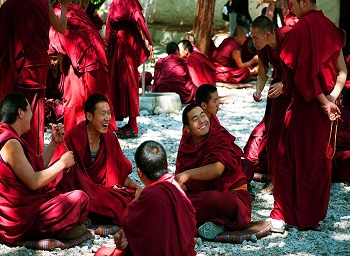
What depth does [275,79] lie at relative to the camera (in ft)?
22.0

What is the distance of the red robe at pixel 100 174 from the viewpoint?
562 cm

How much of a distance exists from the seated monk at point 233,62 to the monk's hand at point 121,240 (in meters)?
9.10

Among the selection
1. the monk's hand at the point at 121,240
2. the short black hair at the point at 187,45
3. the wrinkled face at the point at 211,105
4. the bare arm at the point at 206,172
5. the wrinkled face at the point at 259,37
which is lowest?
the monk's hand at the point at 121,240

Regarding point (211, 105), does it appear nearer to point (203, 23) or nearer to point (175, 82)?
point (175, 82)

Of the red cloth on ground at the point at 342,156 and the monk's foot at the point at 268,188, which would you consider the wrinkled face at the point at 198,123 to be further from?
the red cloth on ground at the point at 342,156

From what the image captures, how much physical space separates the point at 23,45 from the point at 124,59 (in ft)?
9.94

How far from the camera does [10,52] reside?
251 inches

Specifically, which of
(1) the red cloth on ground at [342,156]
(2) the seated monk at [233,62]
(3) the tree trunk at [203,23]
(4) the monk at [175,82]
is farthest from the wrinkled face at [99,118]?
(2) the seated monk at [233,62]

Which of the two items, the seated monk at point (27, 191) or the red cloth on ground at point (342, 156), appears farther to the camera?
the red cloth on ground at point (342, 156)

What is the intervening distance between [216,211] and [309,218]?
0.75 metres

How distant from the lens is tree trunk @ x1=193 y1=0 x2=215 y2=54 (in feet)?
41.9

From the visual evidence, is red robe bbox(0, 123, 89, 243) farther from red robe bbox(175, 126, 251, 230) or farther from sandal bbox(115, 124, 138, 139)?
sandal bbox(115, 124, 138, 139)

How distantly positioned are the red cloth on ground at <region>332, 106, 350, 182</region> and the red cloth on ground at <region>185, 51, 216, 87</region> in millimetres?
4379

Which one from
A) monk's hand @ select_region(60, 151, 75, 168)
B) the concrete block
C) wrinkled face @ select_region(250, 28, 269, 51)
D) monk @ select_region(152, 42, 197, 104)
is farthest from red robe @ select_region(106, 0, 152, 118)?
monk's hand @ select_region(60, 151, 75, 168)
